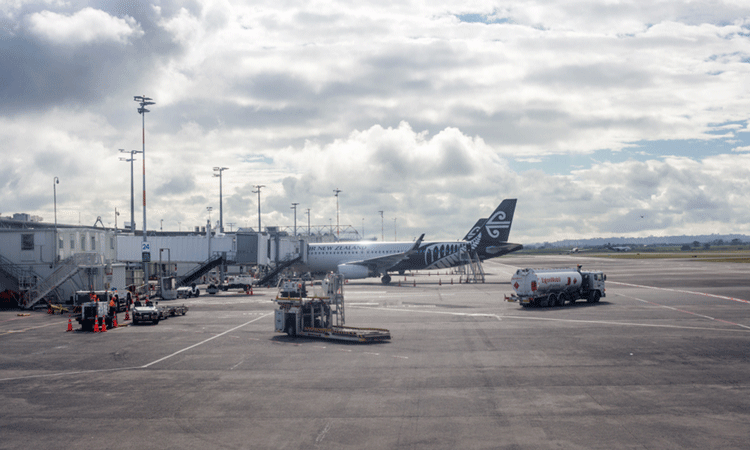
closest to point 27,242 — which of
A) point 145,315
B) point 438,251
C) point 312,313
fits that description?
point 145,315

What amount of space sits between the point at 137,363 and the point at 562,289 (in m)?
29.9

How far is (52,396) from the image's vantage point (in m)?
17.4

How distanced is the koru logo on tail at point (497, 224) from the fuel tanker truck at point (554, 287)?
23.4m

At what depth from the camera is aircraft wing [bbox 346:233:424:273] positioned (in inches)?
2621

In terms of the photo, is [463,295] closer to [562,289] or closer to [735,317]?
[562,289]

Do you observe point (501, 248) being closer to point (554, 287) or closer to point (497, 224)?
point (497, 224)

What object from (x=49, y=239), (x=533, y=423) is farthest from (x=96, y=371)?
(x=49, y=239)

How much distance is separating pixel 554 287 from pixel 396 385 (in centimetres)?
2627

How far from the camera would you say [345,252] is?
72625mm

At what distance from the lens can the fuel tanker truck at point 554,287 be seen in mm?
40156

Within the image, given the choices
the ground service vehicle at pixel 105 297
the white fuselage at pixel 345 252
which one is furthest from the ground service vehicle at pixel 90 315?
the white fuselage at pixel 345 252

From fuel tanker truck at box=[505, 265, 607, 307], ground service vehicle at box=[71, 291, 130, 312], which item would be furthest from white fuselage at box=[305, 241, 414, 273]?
ground service vehicle at box=[71, 291, 130, 312]

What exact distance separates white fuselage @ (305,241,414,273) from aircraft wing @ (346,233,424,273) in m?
1.24

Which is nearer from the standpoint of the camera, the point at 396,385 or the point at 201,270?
the point at 396,385
